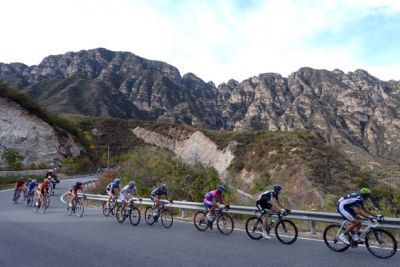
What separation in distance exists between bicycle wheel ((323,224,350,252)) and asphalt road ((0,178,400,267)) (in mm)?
170

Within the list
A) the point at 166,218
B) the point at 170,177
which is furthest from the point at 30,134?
the point at 166,218

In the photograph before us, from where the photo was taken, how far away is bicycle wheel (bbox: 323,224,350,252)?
29.6 feet

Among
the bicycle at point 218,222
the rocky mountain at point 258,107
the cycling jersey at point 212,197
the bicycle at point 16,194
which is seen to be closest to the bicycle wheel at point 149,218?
the bicycle at point 218,222

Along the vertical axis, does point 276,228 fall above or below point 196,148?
below

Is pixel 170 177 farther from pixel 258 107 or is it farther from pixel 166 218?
pixel 258 107

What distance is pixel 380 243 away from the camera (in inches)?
340

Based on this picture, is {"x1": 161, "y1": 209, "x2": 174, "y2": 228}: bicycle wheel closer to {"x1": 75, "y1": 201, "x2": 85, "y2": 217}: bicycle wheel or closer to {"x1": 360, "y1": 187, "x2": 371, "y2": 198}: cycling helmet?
{"x1": 75, "y1": 201, "x2": 85, "y2": 217}: bicycle wheel

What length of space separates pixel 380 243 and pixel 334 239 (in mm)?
1038

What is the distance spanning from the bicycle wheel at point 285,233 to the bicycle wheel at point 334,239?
0.87 metres

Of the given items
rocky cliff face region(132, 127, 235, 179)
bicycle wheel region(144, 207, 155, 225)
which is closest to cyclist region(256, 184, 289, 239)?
bicycle wheel region(144, 207, 155, 225)

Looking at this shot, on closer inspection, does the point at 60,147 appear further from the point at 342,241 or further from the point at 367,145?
the point at 367,145

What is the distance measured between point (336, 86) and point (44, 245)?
675ft

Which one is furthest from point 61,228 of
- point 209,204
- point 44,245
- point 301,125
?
point 301,125

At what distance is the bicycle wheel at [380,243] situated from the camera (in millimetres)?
8266
